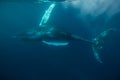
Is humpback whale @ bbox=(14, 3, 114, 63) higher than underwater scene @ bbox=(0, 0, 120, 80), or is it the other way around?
underwater scene @ bbox=(0, 0, 120, 80)

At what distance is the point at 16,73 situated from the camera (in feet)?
74.2

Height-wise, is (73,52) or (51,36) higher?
(73,52)

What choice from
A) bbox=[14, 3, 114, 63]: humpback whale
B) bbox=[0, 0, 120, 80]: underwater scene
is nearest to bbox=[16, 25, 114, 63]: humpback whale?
bbox=[14, 3, 114, 63]: humpback whale

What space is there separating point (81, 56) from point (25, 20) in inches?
652

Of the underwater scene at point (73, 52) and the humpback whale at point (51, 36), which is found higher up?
the underwater scene at point (73, 52)

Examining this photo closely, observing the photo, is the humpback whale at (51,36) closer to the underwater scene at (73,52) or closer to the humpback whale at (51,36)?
the humpback whale at (51,36)

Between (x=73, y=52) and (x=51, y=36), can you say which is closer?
(x=51, y=36)

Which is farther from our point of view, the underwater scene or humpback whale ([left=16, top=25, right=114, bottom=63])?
the underwater scene

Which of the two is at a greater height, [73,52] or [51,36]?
[73,52]

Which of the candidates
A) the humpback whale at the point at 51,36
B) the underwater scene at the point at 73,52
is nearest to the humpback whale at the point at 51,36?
the humpback whale at the point at 51,36

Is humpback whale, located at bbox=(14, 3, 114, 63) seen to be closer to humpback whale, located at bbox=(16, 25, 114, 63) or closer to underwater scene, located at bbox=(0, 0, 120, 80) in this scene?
humpback whale, located at bbox=(16, 25, 114, 63)

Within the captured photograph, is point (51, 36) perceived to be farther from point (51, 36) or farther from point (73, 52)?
point (73, 52)

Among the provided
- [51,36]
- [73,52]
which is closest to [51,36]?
[51,36]

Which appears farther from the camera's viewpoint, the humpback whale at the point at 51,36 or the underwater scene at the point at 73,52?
the underwater scene at the point at 73,52
